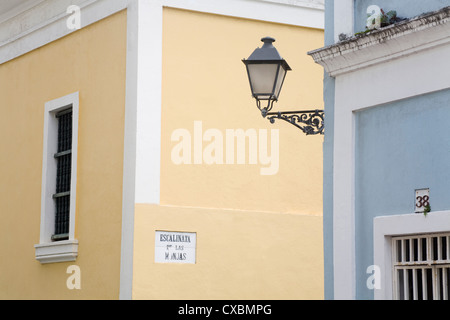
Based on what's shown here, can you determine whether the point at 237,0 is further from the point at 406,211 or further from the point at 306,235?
the point at 406,211

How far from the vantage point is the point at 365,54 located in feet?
25.4

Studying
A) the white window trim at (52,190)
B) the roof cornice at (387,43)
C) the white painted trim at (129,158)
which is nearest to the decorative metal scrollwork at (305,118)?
the roof cornice at (387,43)

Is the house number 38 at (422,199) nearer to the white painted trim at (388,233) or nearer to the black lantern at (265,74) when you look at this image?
the white painted trim at (388,233)

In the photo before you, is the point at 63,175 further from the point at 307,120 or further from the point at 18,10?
the point at 307,120

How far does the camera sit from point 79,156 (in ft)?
40.9

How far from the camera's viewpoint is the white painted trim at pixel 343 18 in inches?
318

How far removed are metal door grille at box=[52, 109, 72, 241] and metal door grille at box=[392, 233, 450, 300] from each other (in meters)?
6.39

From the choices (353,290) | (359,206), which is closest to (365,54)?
(359,206)

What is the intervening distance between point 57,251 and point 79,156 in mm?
1371

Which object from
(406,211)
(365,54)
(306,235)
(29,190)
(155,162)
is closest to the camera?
(406,211)

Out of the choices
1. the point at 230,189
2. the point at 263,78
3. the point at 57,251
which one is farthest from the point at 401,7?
the point at 57,251

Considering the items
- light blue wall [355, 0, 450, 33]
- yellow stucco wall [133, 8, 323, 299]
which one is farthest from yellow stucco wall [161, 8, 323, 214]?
light blue wall [355, 0, 450, 33]

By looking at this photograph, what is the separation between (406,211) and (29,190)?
766 centimetres
